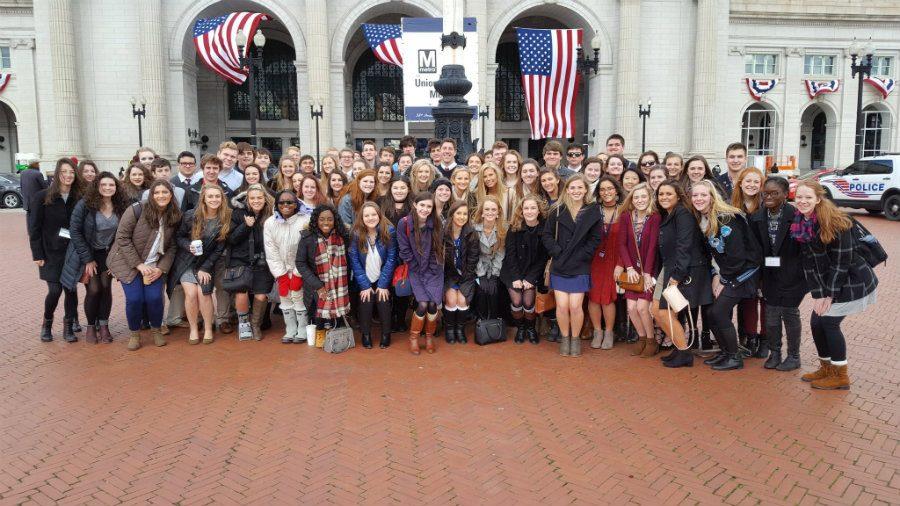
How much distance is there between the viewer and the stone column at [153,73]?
89.0 ft

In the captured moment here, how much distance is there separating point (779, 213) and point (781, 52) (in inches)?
1379

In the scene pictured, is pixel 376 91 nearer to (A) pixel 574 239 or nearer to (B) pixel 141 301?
(B) pixel 141 301

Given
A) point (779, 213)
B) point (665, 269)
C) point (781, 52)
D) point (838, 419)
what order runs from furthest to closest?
point (781, 52) → point (665, 269) → point (779, 213) → point (838, 419)

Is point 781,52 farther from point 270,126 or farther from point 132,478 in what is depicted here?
point 132,478

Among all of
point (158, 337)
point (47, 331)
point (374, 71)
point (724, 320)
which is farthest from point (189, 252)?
point (374, 71)

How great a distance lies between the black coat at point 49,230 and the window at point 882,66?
43.2 meters

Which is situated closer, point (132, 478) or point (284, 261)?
point (132, 478)

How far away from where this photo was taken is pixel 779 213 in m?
6.09

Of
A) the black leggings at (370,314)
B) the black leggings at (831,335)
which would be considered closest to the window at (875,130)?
the black leggings at (831,335)

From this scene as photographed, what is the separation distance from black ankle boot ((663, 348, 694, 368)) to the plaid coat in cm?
142

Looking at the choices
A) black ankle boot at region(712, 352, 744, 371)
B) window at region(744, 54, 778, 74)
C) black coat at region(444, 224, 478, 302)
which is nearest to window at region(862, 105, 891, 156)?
window at region(744, 54, 778, 74)

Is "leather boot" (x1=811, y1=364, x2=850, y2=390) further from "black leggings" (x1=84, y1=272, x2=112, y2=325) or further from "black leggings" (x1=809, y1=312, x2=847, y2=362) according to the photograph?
"black leggings" (x1=84, y1=272, x2=112, y2=325)

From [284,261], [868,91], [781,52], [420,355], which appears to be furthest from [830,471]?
[868,91]

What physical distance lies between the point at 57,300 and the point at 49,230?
866 mm
